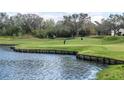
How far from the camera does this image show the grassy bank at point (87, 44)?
13.6m

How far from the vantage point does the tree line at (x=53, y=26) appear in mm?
12867

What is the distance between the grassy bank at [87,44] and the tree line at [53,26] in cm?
33

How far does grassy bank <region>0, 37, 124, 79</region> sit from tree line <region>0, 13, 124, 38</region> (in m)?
0.33

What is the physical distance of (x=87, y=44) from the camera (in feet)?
55.0

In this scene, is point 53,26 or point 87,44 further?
point 87,44

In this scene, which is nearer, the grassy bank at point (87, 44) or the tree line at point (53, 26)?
the tree line at point (53, 26)

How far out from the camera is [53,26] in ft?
42.3

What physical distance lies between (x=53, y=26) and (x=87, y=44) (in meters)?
4.09

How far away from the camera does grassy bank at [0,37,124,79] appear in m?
13.6

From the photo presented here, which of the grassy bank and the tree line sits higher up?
the tree line

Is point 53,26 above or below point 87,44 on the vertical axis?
above

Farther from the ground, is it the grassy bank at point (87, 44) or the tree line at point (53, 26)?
the tree line at point (53, 26)

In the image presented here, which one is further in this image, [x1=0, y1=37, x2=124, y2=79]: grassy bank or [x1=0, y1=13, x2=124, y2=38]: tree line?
[x1=0, y1=37, x2=124, y2=79]: grassy bank
